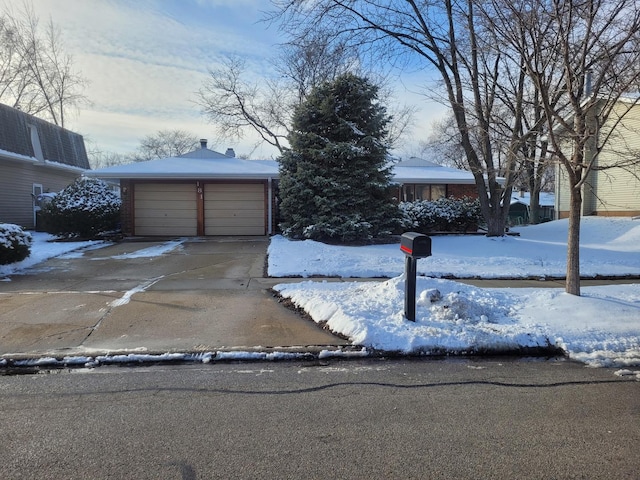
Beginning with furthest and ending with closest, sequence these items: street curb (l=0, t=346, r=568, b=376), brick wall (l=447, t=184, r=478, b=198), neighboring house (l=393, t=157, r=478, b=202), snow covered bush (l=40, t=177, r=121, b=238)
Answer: brick wall (l=447, t=184, r=478, b=198), neighboring house (l=393, t=157, r=478, b=202), snow covered bush (l=40, t=177, r=121, b=238), street curb (l=0, t=346, r=568, b=376)

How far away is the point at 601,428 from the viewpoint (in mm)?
3275

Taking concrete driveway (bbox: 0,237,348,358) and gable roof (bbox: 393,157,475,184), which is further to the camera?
gable roof (bbox: 393,157,475,184)

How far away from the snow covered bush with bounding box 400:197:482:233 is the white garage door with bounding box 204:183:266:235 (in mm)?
6015

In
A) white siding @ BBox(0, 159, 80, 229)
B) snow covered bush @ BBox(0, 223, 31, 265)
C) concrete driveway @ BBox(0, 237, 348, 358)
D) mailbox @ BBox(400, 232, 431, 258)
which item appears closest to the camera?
concrete driveway @ BBox(0, 237, 348, 358)

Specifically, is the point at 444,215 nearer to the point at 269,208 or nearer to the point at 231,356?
the point at 269,208

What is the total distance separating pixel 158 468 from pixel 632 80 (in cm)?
682

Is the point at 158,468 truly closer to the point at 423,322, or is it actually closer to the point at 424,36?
the point at 423,322

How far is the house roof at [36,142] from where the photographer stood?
20.1 m

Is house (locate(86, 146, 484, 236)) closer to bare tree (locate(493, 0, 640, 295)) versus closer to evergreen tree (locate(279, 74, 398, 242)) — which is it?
evergreen tree (locate(279, 74, 398, 242))

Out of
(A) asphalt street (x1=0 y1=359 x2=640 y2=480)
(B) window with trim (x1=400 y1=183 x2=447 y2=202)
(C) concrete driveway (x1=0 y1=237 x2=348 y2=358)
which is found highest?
(B) window with trim (x1=400 y1=183 x2=447 y2=202)

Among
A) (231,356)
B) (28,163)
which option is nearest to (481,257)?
(231,356)

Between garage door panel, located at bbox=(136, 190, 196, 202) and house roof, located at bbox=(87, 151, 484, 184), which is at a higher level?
house roof, located at bbox=(87, 151, 484, 184)

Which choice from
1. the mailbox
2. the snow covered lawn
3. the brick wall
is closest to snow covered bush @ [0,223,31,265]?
the snow covered lawn

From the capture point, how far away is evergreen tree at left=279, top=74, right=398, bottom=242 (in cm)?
1434
